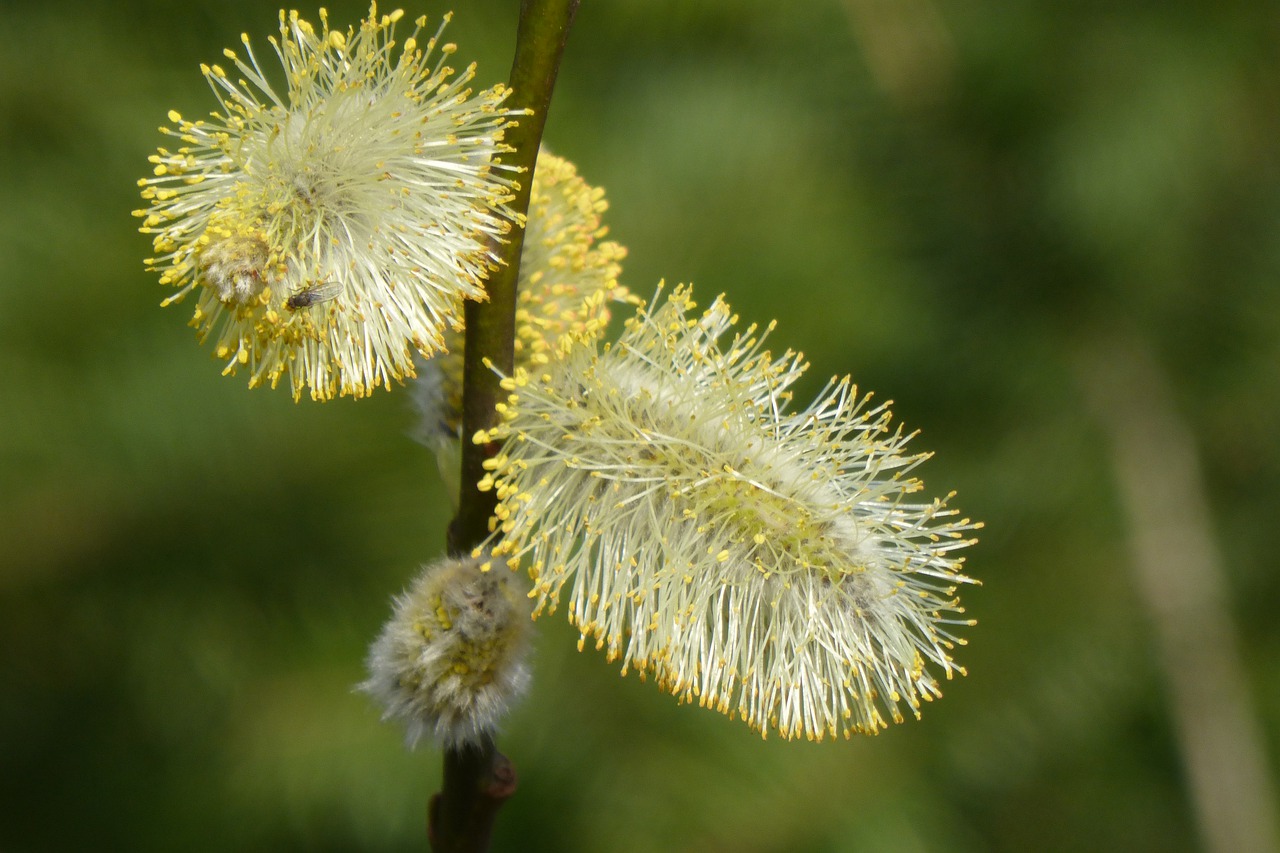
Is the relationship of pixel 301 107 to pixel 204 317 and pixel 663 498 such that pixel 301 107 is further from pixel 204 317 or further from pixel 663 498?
pixel 663 498

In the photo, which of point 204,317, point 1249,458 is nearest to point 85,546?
point 204,317

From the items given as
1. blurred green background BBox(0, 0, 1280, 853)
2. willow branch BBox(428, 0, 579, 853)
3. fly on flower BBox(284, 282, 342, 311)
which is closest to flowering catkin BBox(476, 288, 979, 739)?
willow branch BBox(428, 0, 579, 853)

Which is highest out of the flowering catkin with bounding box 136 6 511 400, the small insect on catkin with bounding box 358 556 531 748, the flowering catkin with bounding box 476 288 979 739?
the flowering catkin with bounding box 136 6 511 400

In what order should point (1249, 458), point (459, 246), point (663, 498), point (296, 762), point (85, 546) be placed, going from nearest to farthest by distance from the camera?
point (459, 246), point (663, 498), point (296, 762), point (85, 546), point (1249, 458)

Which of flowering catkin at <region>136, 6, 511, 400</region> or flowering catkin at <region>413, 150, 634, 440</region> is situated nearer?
flowering catkin at <region>136, 6, 511, 400</region>

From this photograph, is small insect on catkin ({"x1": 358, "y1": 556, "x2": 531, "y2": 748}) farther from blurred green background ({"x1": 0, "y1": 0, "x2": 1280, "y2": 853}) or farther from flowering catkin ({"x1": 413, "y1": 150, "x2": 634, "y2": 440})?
blurred green background ({"x1": 0, "y1": 0, "x2": 1280, "y2": 853})

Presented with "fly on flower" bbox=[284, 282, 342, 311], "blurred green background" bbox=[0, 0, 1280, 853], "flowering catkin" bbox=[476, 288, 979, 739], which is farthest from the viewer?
"blurred green background" bbox=[0, 0, 1280, 853]

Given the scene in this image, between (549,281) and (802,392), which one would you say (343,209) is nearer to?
(549,281)

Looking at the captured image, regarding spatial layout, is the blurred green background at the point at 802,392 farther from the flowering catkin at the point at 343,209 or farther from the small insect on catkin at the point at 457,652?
the flowering catkin at the point at 343,209
